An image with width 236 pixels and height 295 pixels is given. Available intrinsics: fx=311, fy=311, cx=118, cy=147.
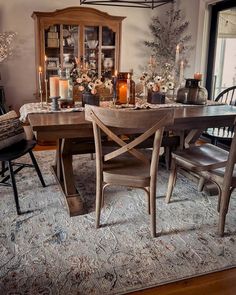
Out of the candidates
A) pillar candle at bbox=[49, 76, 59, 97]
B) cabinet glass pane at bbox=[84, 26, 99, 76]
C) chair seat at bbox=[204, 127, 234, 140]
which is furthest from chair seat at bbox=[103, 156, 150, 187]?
cabinet glass pane at bbox=[84, 26, 99, 76]

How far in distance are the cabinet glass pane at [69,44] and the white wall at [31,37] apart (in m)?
0.45

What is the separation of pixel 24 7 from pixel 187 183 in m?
3.33

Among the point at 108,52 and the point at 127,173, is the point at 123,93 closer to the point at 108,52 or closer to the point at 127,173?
the point at 127,173

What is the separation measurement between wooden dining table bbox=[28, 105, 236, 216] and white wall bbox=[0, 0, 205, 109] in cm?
229

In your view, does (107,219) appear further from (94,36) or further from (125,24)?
(125,24)

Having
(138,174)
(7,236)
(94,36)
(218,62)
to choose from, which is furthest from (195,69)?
(7,236)

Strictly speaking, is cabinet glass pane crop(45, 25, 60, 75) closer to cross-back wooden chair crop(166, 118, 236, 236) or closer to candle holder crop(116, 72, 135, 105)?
candle holder crop(116, 72, 135, 105)

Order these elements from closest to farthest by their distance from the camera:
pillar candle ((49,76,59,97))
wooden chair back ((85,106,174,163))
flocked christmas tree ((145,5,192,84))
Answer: wooden chair back ((85,106,174,163)), pillar candle ((49,76,59,97)), flocked christmas tree ((145,5,192,84))

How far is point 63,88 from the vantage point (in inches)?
103

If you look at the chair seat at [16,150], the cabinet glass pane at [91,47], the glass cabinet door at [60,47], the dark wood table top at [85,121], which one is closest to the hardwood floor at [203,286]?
the dark wood table top at [85,121]

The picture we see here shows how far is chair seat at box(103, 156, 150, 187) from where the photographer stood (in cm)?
201

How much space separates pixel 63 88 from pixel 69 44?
208cm

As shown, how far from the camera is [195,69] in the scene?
492 centimetres

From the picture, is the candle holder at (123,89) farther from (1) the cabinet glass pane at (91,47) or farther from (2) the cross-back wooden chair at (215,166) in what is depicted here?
(1) the cabinet glass pane at (91,47)
